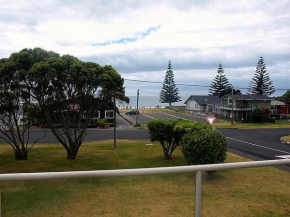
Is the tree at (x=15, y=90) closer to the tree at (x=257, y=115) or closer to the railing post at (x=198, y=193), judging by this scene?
the railing post at (x=198, y=193)

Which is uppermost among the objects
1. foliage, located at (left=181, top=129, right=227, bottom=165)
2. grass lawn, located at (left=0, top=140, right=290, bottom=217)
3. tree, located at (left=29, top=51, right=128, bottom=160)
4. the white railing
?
tree, located at (left=29, top=51, right=128, bottom=160)

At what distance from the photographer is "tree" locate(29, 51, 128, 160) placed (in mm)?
13648

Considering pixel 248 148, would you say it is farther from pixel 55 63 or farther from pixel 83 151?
pixel 55 63

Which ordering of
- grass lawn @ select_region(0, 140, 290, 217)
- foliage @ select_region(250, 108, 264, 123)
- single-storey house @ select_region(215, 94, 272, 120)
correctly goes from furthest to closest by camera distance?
single-storey house @ select_region(215, 94, 272, 120) → foliage @ select_region(250, 108, 264, 123) → grass lawn @ select_region(0, 140, 290, 217)

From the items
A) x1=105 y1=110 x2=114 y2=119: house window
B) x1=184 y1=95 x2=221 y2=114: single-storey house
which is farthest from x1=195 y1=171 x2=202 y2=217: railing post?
x1=184 y1=95 x2=221 y2=114: single-storey house

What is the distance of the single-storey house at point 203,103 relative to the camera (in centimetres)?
6215

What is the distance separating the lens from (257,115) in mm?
43906

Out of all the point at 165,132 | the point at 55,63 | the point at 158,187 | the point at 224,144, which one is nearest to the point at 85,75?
the point at 55,63

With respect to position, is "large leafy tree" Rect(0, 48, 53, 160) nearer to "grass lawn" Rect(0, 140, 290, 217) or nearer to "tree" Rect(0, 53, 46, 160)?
"tree" Rect(0, 53, 46, 160)

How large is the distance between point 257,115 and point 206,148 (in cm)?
3635

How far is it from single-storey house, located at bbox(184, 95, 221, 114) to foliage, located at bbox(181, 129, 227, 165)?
5052 cm

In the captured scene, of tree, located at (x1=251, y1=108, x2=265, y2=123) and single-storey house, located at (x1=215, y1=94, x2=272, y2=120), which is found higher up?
single-storey house, located at (x1=215, y1=94, x2=272, y2=120)

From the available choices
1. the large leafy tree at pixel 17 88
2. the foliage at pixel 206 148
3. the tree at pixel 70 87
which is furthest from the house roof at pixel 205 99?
the foliage at pixel 206 148

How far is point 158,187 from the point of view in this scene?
7.32 feet
